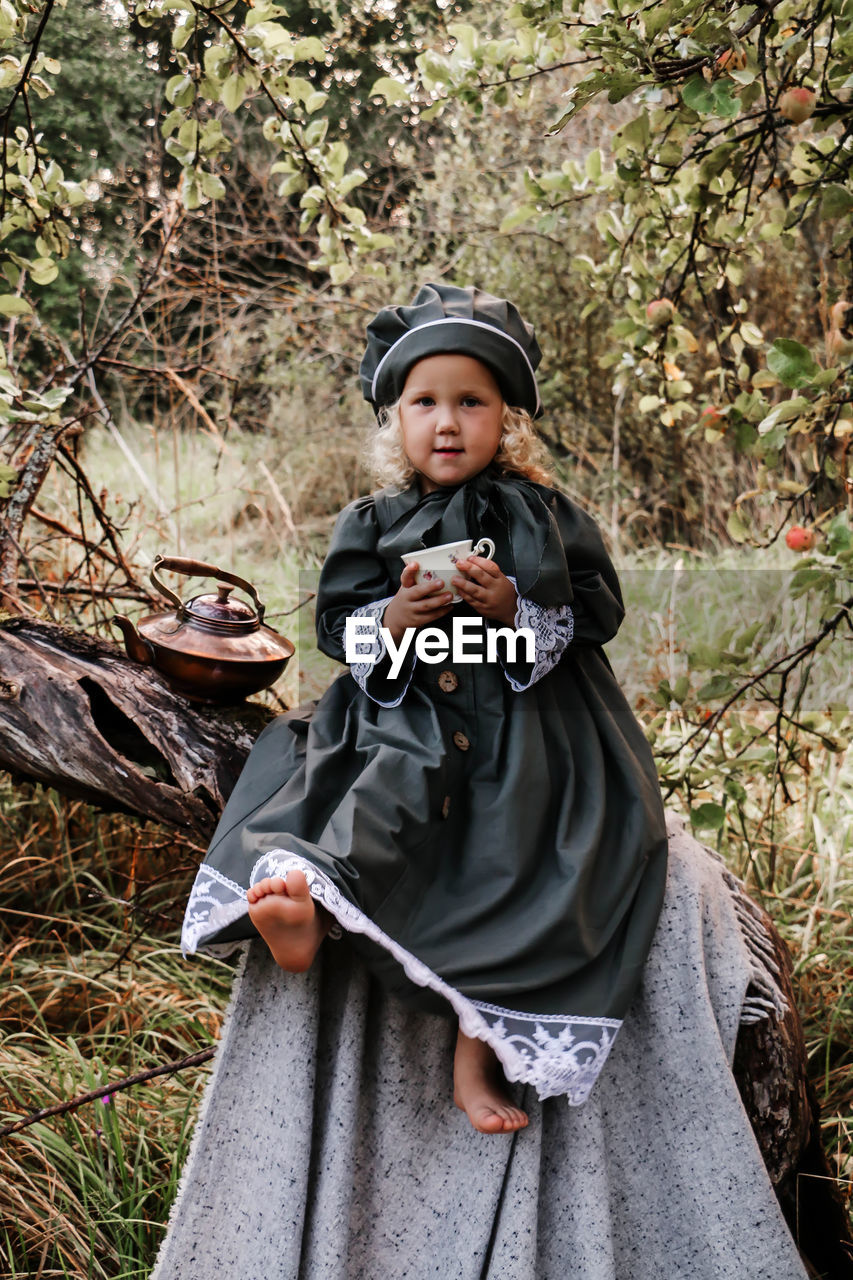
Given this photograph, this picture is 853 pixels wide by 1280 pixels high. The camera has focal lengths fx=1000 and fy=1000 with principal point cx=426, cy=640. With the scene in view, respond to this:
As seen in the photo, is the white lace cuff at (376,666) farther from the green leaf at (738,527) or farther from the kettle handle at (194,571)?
the green leaf at (738,527)

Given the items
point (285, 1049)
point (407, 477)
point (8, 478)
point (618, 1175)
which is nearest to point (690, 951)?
point (618, 1175)

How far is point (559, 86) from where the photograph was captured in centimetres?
624

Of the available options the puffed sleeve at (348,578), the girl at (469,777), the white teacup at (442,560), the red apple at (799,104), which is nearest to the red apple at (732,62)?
the red apple at (799,104)

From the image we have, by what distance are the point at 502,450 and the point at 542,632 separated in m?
0.42

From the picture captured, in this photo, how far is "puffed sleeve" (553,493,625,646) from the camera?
78.4 inches

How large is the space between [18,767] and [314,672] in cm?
236

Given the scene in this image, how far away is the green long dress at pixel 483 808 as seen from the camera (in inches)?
65.9

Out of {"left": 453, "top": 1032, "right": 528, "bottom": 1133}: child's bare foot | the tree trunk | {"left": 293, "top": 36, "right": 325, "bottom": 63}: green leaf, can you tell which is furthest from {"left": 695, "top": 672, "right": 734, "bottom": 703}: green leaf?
{"left": 293, "top": 36, "right": 325, "bottom": 63}: green leaf

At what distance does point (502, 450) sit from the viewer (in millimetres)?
2084

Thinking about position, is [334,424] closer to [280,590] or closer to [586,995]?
[280,590]

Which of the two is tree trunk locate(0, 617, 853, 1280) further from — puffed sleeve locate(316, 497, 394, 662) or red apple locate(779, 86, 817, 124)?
red apple locate(779, 86, 817, 124)

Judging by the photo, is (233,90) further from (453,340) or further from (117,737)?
(117,737)

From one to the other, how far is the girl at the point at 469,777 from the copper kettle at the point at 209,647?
0.59 feet

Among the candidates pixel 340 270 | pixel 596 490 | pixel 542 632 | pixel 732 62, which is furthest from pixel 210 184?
pixel 596 490
